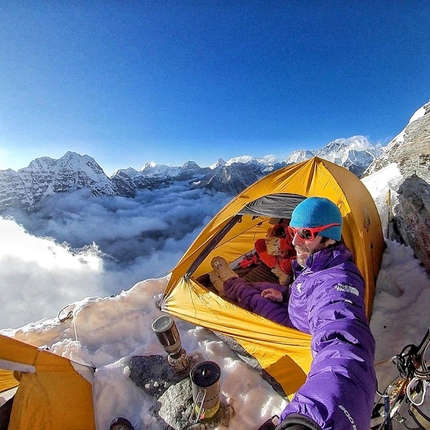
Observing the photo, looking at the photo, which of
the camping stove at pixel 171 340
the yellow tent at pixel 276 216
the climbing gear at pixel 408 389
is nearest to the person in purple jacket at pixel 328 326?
the yellow tent at pixel 276 216

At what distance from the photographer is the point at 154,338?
13.3 feet

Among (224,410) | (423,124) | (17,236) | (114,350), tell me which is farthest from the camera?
(17,236)

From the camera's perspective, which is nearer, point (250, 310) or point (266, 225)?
point (250, 310)

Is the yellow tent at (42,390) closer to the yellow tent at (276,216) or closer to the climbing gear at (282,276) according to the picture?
the yellow tent at (276,216)

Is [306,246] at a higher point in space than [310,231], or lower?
lower

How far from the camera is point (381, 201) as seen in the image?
6.44 meters

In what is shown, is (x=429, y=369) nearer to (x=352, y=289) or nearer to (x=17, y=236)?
(x=352, y=289)

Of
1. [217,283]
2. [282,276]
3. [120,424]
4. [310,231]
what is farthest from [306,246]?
[120,424]

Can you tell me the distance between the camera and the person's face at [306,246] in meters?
2.30

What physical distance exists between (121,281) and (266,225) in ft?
360

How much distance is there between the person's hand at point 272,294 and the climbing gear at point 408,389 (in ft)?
5.37

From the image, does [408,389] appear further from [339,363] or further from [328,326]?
[339,363]

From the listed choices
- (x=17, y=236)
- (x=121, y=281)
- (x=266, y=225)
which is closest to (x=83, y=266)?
(x=121, y=281)

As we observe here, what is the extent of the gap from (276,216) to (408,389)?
2457 millimetres
